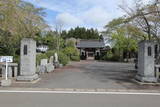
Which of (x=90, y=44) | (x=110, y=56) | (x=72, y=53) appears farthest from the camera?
(x=90, y=44)

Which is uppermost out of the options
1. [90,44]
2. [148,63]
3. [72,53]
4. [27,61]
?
[90,44]

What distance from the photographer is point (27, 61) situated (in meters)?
12.5

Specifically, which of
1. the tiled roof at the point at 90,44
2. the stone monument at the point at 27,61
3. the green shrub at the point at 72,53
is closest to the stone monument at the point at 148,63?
the stone monument at the point at 27,61

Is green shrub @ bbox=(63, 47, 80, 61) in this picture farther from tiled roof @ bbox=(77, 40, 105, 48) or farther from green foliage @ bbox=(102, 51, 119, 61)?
tiled roof @ bbox=(77, 40, 105, 48)

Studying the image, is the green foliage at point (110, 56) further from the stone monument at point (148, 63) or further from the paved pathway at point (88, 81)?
the stone monument at point (148, 63)

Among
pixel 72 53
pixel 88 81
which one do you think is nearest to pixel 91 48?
pixel 72 53

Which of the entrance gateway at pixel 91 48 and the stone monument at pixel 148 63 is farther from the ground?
the entrance gateway at pixel 91 48

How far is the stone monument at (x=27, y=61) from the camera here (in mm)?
12289

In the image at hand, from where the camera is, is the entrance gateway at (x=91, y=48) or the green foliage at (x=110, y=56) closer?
the green foliage at (x=110, y=56)
